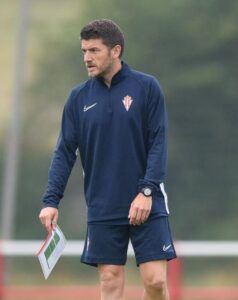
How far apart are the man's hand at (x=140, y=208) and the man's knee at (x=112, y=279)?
0.32 m

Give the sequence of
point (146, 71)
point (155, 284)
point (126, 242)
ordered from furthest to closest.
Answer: point (146, 71) → point (126, 242) → point (155, 284)

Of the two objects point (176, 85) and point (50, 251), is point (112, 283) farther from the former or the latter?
point (176, 85)

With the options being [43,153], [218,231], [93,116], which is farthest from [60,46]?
[93,116]

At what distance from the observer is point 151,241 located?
5.98 meters

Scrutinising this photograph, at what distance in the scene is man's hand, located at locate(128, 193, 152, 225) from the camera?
5836mm

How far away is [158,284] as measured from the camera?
19.5ft

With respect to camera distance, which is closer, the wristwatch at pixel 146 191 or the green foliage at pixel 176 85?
the wristwatch at pixel 146 191

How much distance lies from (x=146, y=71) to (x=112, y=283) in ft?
15.2

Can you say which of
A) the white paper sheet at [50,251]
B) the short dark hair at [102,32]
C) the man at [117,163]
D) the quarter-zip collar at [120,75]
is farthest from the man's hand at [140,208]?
the short dark hair at [102,32]

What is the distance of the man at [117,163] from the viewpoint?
19.4 feet

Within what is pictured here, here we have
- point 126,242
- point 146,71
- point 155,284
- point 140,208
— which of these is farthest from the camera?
point 146,71

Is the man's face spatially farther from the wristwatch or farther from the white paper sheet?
the white paper sheet

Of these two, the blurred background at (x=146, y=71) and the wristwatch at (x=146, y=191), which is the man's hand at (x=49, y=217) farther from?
the blurred background at (x=146, y=71)

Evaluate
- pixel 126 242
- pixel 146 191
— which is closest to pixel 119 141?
pixel 146 191
